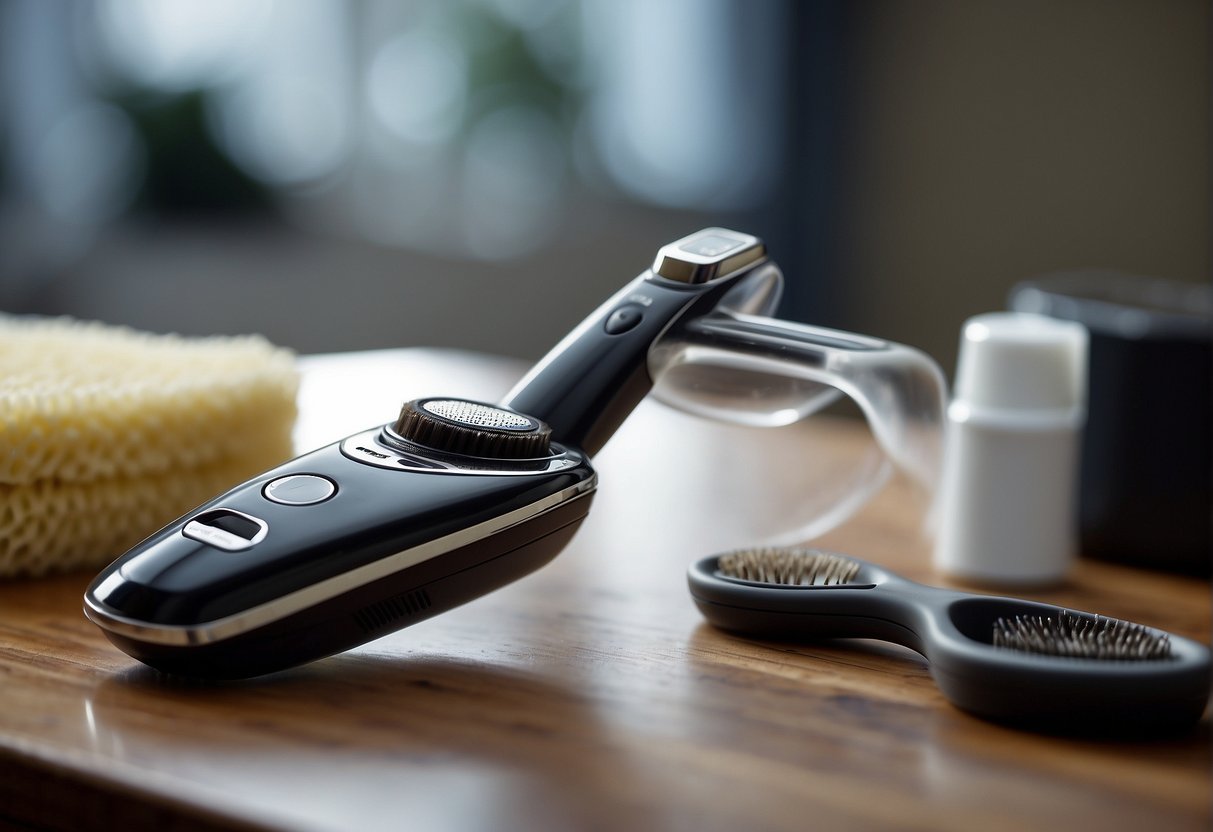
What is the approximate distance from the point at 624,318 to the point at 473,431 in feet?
0.35

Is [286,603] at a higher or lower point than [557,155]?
lower

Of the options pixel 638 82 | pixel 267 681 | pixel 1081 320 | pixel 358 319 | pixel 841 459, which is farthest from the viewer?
pixel 358 319

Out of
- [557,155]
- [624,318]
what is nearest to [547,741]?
[624,318]

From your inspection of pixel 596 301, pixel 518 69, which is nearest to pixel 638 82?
pixel 518 69

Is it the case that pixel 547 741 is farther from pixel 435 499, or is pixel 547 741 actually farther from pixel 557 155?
pixel 557 155

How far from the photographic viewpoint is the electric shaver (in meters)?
0.35

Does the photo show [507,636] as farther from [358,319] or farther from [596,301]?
[358,319]

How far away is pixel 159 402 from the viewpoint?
0.49 m

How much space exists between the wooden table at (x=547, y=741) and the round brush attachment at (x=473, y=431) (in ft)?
0.23

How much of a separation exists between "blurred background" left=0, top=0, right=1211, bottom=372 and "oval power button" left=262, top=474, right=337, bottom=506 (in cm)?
172

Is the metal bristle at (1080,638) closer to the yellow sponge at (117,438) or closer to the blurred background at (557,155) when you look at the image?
the yellow sponge at (117,438)

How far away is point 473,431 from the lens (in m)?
0.41

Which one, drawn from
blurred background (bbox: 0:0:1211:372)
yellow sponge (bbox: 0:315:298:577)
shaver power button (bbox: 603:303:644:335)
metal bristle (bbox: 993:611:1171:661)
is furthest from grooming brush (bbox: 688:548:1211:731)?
blurred background (bbox: 0:0:1211:372)

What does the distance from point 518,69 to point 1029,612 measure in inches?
87.2
